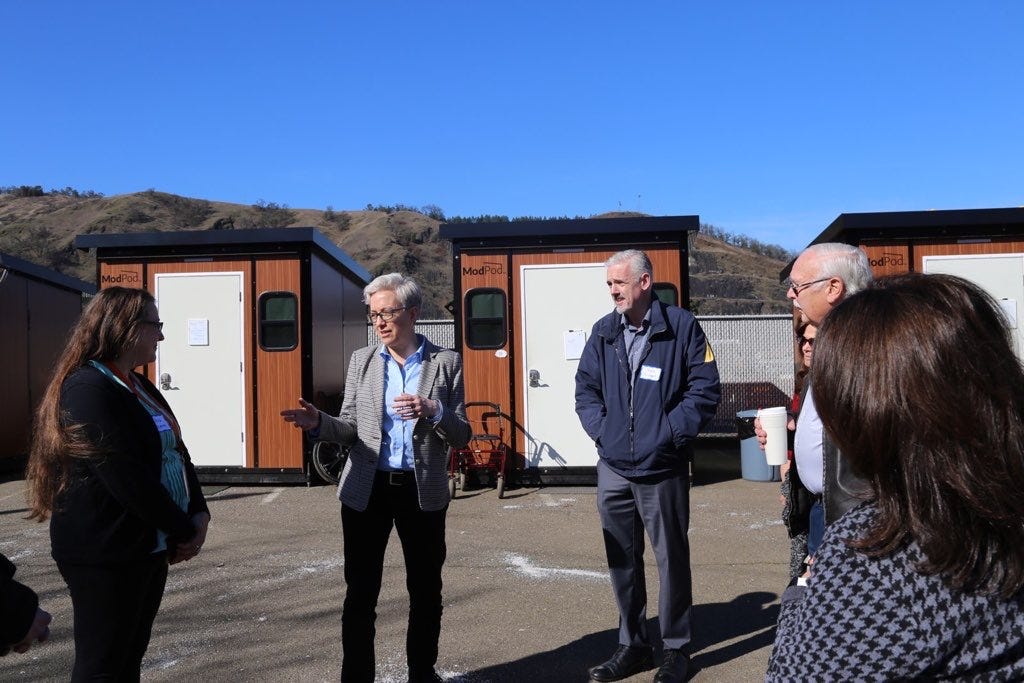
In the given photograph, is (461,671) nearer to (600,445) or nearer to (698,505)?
(600,445)

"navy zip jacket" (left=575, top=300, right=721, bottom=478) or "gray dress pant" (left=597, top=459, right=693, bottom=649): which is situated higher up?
"navy zip jacket" (left=575, top=300, right=721, bottom=478)

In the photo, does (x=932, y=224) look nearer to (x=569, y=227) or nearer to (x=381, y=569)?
(x=569, y=227)

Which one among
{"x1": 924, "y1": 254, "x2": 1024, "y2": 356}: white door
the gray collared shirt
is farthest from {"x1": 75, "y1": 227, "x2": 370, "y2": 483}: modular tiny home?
{"x1": 924, "y1": 254, "x2": 1024, "y2": 356}: white door

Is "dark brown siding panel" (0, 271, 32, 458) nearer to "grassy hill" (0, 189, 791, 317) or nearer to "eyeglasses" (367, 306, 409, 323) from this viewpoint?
"eyeglasses" (367, 306, 409, 323)

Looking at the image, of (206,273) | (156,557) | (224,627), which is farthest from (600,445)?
(206,273)

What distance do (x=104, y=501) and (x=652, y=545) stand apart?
2.43m

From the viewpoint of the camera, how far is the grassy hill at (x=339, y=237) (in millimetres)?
43438

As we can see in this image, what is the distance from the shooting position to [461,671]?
413 cm

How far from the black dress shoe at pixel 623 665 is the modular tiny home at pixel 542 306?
5244 mm

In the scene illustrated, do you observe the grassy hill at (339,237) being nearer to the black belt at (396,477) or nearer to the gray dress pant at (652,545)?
the gray dress pant at (652,545)

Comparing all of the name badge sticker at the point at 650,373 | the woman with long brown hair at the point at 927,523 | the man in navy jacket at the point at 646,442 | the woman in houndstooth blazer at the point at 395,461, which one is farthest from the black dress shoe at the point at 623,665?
the woman with long brown hair at the point at 927,523

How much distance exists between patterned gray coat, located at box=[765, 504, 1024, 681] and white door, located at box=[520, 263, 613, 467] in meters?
8.09

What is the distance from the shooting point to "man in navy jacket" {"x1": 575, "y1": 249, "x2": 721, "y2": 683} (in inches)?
155

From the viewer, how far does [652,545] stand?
13.1 ft
